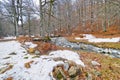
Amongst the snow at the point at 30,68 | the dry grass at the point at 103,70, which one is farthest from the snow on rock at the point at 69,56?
the dry grass at the point at 103,70

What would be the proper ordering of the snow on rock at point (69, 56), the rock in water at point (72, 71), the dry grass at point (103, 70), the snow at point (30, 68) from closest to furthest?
1. the snow at point (30, 68)
2. the rock in water at point (72, 71)
3. the dry grass at point (103, 70)
4. the snow on rock at point (69, 56)

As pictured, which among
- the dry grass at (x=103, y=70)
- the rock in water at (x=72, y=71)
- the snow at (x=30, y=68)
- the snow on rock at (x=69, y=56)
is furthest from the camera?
the snow on rock at (x=69, y=56)

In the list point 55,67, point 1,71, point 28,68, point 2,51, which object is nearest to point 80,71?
point 55,67

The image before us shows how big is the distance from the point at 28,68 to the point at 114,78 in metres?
4.46

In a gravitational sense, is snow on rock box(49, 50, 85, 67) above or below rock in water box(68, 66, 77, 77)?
above

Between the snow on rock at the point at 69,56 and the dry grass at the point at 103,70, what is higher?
the snow on rock at the point at 69,56

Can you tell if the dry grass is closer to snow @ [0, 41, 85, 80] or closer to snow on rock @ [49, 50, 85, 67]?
snow on rock @ [49, 50, 85, 67]

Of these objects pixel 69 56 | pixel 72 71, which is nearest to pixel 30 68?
pixel 72 71

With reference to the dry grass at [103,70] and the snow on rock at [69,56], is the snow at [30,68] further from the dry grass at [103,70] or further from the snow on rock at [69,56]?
the dry grass at [103,70]

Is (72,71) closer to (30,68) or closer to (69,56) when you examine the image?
(30,68)

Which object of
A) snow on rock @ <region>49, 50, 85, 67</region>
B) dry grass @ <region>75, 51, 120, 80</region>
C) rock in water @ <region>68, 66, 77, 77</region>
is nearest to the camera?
rock in water @ <region>68, 66, 77, 77</region>

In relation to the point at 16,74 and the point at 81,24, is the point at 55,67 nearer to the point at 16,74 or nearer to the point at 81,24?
the point at 16,74

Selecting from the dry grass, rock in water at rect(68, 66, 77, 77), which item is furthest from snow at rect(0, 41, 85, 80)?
rock in water at rect(68, 66, 77, 77)

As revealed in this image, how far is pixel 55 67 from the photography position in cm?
1041
